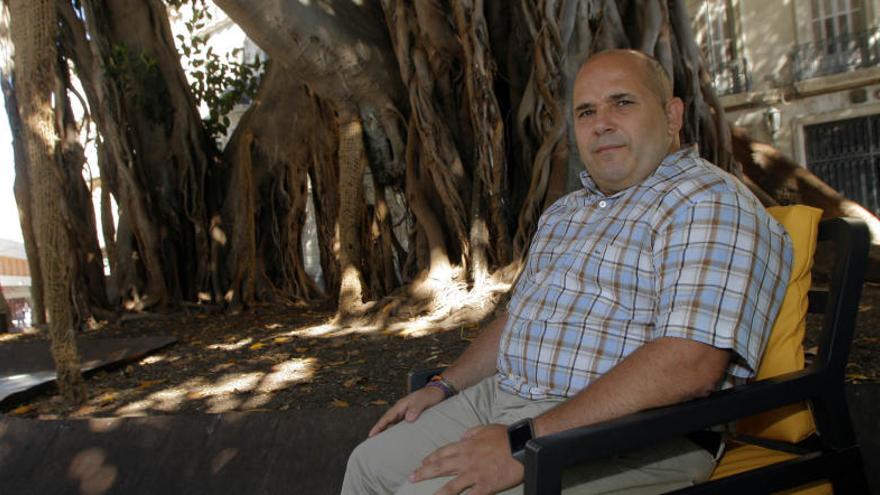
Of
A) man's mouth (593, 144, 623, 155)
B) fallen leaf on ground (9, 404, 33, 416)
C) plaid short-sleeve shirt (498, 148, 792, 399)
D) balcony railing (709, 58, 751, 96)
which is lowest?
fallen leaf on ground (9, 404, 33, 416)

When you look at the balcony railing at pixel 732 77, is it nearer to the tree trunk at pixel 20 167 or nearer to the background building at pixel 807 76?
the background building at pixel 807 76

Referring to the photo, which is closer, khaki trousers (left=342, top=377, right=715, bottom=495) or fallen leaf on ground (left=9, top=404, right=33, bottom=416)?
khaki trousers (left=342, top=377, right=715, bottom=495)

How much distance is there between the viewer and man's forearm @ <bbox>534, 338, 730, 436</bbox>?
1555 millimetres

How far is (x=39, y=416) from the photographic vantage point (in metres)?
3.54

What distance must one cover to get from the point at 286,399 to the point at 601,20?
112 inches

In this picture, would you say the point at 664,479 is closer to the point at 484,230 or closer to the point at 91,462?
the point at 91,462

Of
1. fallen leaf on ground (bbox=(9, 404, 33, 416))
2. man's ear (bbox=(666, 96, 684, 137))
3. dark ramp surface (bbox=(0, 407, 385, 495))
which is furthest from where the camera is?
fallen leaf on ground (bbox=(9, 404, 33, 416))

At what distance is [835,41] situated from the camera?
51.4 ft

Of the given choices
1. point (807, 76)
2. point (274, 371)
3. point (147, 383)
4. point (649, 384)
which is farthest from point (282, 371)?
point (807, 76)

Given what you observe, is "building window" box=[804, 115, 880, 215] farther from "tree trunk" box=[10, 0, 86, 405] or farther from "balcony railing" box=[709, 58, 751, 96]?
"tree trunk" box=[10, 0, 86, 405]

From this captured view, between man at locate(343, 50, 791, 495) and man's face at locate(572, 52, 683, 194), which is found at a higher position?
man's face at locate(572, 52, 683, 194)

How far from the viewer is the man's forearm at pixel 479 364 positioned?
2.16 meters

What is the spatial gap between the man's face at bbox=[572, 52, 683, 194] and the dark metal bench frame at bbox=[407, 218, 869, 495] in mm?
427

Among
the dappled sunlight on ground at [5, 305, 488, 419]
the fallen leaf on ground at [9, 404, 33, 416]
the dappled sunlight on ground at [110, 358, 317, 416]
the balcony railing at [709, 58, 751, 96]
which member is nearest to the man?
the dappled sunlight on ground at [5, 305, 488, 419]
